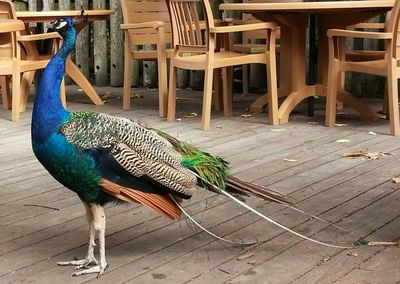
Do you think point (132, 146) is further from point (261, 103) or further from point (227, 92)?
point (261, 103)

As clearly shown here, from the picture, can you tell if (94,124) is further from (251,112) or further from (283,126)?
(251,112)

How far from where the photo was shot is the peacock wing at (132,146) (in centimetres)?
269

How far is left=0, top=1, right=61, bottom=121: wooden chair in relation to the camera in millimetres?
6008

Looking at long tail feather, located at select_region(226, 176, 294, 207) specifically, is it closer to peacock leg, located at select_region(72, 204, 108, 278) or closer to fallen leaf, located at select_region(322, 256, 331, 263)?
fallen leaf, located at select_region(322, 256, 331, 263)

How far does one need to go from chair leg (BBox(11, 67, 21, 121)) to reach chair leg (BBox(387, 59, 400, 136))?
2.87 metres

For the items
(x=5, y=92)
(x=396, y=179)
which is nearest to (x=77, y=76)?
(x=5, y=92)

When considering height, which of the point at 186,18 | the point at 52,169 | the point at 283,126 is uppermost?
the point at 186,18

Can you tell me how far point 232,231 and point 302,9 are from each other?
2.72 meters

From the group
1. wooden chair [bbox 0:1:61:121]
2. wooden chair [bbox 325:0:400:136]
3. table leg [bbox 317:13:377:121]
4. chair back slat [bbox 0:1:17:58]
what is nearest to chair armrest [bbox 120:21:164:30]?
wooden chair [bbox 0:1:61:121]

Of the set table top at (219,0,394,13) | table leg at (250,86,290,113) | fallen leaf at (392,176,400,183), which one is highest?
table top at (219,0,394,13)

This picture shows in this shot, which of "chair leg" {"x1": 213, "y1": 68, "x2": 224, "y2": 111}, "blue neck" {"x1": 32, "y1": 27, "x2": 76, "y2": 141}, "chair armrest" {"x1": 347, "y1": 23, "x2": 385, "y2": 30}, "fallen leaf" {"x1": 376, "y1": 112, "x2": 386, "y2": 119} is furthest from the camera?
"chair leg" {"x1": 213, "y1": 68, "x2": 224, "y2": 111}

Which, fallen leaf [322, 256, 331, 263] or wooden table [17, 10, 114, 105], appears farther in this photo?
wooden table [17, 10, 114, 105]

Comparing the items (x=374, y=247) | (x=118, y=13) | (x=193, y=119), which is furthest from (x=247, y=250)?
(x=118, y=13)

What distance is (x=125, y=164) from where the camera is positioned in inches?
107
